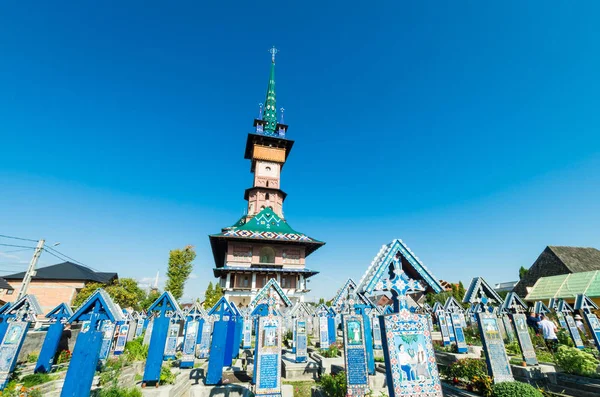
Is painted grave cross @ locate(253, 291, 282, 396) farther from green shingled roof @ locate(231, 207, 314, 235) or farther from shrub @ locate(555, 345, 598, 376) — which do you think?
green shingled roof @ locate(231, 207, 314, 235)

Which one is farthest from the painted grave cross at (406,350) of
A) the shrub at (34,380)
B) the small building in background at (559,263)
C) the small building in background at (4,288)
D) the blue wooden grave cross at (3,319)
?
the small building in background at (4,288)

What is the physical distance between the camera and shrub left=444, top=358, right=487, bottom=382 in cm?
803

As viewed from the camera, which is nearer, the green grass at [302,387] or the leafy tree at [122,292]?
the green grass at [302,387]

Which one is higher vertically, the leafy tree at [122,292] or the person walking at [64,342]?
the leafy tree at [122,292]

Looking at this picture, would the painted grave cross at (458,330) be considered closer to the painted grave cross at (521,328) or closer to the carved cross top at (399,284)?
the painted grave cross at (521,328)

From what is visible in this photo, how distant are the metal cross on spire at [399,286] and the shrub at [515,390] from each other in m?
2.93

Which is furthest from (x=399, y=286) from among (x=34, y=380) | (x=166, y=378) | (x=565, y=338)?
(x=565, y=338)

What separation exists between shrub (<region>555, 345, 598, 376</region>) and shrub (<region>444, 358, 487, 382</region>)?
2.66 meters

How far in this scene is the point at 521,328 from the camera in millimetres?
10484

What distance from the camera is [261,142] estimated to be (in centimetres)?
4212

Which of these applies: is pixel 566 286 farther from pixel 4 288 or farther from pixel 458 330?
pixel 4 288

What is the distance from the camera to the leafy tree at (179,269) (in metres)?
38.4

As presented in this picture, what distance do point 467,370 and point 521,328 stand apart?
415 centimetres

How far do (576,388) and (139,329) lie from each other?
24.5m
